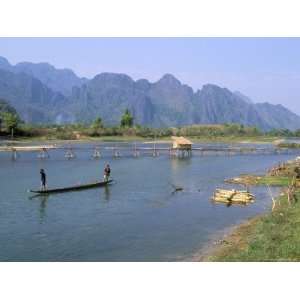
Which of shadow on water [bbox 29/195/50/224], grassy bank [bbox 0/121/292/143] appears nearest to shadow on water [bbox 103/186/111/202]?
shadow on water [bbox 29/195/50/224]

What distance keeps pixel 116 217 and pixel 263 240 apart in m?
10.7

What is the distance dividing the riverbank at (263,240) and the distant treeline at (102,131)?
92.6 m

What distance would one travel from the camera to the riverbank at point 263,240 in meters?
19.2

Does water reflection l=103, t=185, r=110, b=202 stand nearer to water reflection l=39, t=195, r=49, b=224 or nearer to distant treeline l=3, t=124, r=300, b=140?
water reflection l=39, t=195, r=49, b=224

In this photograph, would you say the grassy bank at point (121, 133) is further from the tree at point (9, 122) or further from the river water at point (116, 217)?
the river water at point (116, 217)

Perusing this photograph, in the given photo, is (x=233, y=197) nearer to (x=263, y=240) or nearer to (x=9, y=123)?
(x=263, y=240)

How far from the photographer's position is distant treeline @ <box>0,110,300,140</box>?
11538 cm

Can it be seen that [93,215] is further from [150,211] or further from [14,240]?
[14,240]

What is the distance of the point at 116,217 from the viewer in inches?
1169

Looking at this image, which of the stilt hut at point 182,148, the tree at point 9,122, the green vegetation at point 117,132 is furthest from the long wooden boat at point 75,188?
the green vegetation at point 117,132

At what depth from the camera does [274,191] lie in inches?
1586

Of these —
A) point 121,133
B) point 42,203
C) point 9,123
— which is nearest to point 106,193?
point 42,203
